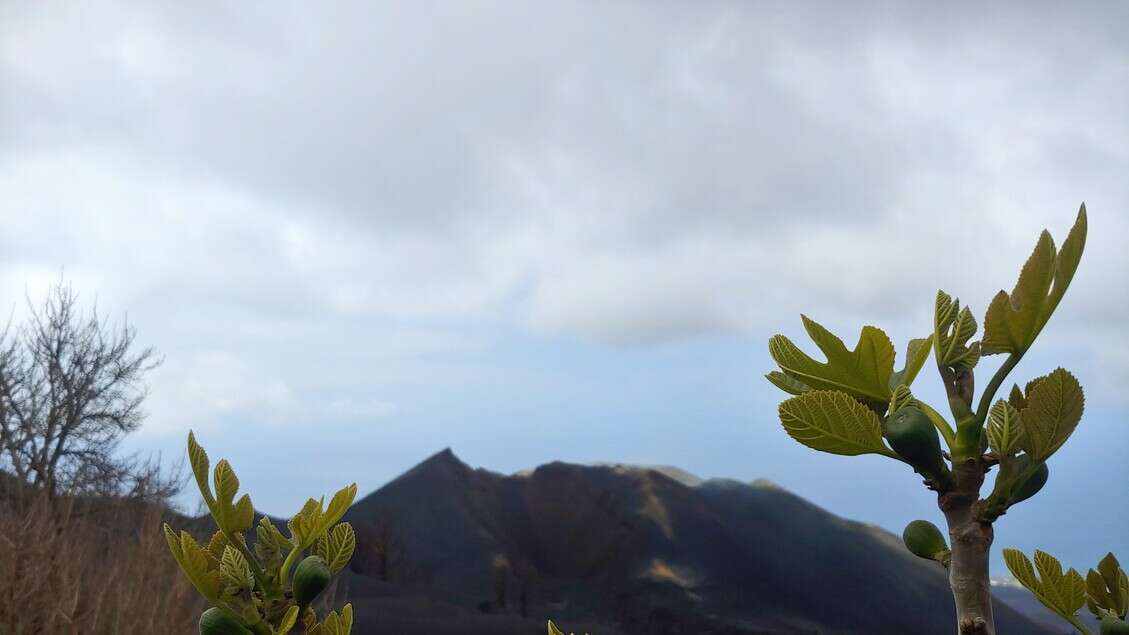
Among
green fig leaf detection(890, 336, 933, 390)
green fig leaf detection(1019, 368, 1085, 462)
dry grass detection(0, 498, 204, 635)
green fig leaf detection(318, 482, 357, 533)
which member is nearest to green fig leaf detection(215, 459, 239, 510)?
green fig leaf detection(318, 482, 357, 533)

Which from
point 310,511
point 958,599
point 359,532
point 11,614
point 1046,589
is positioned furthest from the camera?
point 359,532

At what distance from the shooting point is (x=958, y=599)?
2.79ft

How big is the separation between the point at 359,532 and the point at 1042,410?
2602 centimetres

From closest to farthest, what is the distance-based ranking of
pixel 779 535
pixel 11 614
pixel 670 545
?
pixel 11 614, pixel 670 545, pixel 779 535

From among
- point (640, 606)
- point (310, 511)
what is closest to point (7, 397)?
point (640, 606)

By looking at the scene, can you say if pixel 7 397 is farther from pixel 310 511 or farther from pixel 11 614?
pixel 310 511

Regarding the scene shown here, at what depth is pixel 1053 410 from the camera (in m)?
0.88

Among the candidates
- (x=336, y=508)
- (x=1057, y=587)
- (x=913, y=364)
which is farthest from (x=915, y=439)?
(x=336, y=508)

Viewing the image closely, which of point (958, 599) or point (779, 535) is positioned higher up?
point (779, 535)

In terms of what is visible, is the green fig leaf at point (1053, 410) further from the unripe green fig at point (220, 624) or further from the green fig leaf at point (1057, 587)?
the unripe green fig at point (220, 624)

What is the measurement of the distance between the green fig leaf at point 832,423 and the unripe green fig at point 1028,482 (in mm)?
124

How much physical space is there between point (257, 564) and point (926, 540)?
753 mm

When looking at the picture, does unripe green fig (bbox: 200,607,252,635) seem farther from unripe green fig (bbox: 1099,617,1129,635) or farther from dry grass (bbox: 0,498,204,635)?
dry grass (bbox: 0,498,204,635)

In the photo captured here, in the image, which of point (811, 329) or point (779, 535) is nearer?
point (811, 329)
